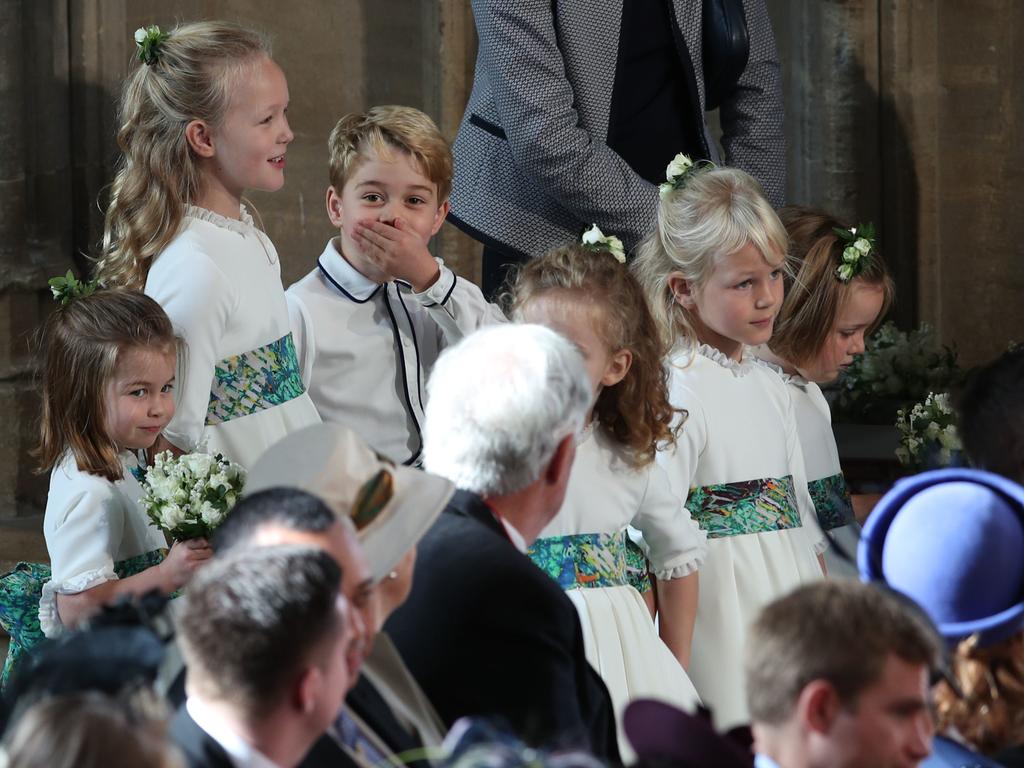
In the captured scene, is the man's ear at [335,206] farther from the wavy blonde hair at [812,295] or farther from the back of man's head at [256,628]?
the back of man's head at [256,628]

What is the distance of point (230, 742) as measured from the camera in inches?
70.0

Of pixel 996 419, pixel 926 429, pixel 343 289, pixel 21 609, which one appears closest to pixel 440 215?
pixel 343 289

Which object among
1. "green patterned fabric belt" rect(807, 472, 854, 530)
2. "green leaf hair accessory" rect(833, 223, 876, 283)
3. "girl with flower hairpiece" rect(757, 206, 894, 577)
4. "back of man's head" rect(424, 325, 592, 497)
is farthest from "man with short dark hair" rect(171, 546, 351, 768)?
"green leaf hair accessory" rect(833, 223, 876, 283)

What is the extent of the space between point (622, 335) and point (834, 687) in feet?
6.24

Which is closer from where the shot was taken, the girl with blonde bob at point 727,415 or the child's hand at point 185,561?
the child's hand at point 185,561

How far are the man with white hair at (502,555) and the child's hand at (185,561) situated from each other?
3.34ft

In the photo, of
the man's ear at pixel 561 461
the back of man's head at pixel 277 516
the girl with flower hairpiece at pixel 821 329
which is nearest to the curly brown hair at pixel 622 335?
the girl with flower hairpiece at pixel 821 329

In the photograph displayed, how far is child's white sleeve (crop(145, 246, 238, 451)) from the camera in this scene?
3.82 metres

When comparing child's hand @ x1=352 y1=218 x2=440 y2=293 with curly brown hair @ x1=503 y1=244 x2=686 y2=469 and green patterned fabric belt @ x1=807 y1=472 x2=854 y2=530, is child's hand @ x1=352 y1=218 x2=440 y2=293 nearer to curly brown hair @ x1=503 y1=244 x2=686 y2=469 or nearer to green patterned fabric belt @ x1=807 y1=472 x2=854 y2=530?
curly brown hair @ x1=503 y1=244 x2=686 y2=469

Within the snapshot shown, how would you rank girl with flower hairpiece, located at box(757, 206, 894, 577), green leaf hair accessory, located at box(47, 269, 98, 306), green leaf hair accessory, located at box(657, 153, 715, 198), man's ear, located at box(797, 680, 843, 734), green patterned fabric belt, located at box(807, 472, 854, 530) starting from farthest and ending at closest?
girl with flower hairpiece, located at box(757, 206, 894, 577), green patterned fabric belt, located at box(807, 472, 854, 530), green leaf hair accessory, located at box(657, 153, 715, 198), green leaf hair accessory, located at box(47, 269, 98, 306), man's ear, located at box(797, 680, 843, 734)

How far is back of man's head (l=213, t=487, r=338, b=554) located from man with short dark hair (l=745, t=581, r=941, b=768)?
0.55 metres

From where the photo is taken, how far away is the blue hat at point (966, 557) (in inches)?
88.8

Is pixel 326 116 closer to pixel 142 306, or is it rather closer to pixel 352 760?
pixel 142 306

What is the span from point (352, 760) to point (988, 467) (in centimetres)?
118
